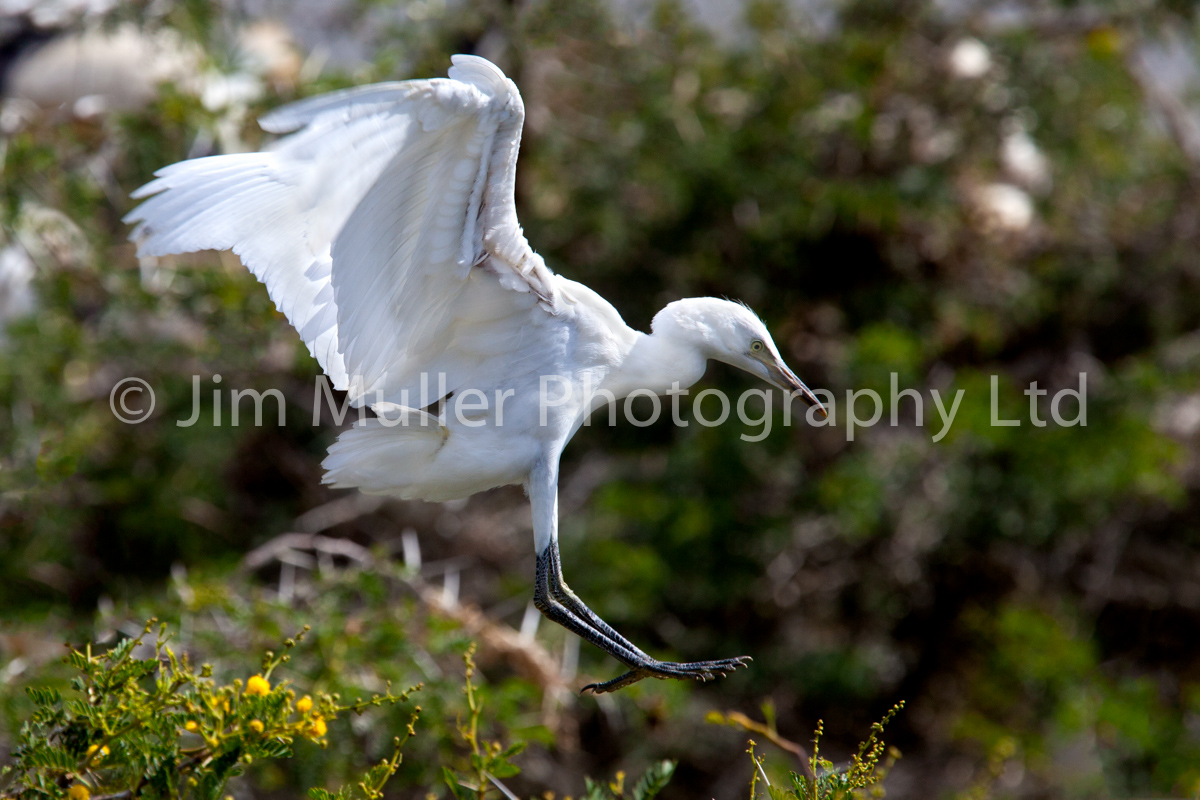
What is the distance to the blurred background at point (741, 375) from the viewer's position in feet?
12.2

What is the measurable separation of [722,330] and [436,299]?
671mm

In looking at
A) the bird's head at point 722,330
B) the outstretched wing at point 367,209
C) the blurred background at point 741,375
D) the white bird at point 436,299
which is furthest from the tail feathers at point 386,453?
the blurred background at point 741,375

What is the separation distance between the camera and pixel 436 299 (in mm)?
2156

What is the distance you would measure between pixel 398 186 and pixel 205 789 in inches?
42.4

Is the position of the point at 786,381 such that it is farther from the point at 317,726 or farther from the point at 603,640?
the point at 317,726

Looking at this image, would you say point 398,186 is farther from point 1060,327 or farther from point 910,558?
point 1060,327

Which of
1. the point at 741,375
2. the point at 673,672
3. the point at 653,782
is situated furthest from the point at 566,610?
the point at 741,375

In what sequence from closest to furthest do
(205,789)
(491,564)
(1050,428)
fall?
(205,789) → (1050,428) → (491,564)

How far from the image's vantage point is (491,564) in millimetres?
4453

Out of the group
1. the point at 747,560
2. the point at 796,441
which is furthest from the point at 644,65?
the point at 747,560

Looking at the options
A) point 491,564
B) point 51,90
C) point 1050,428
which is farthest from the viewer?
point 51,90

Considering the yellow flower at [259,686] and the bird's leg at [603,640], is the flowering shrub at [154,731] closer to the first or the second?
the yellow flower at [259,686]

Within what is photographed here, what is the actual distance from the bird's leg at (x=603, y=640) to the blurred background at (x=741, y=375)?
62 centimetres

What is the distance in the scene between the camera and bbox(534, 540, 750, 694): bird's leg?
221 cm
